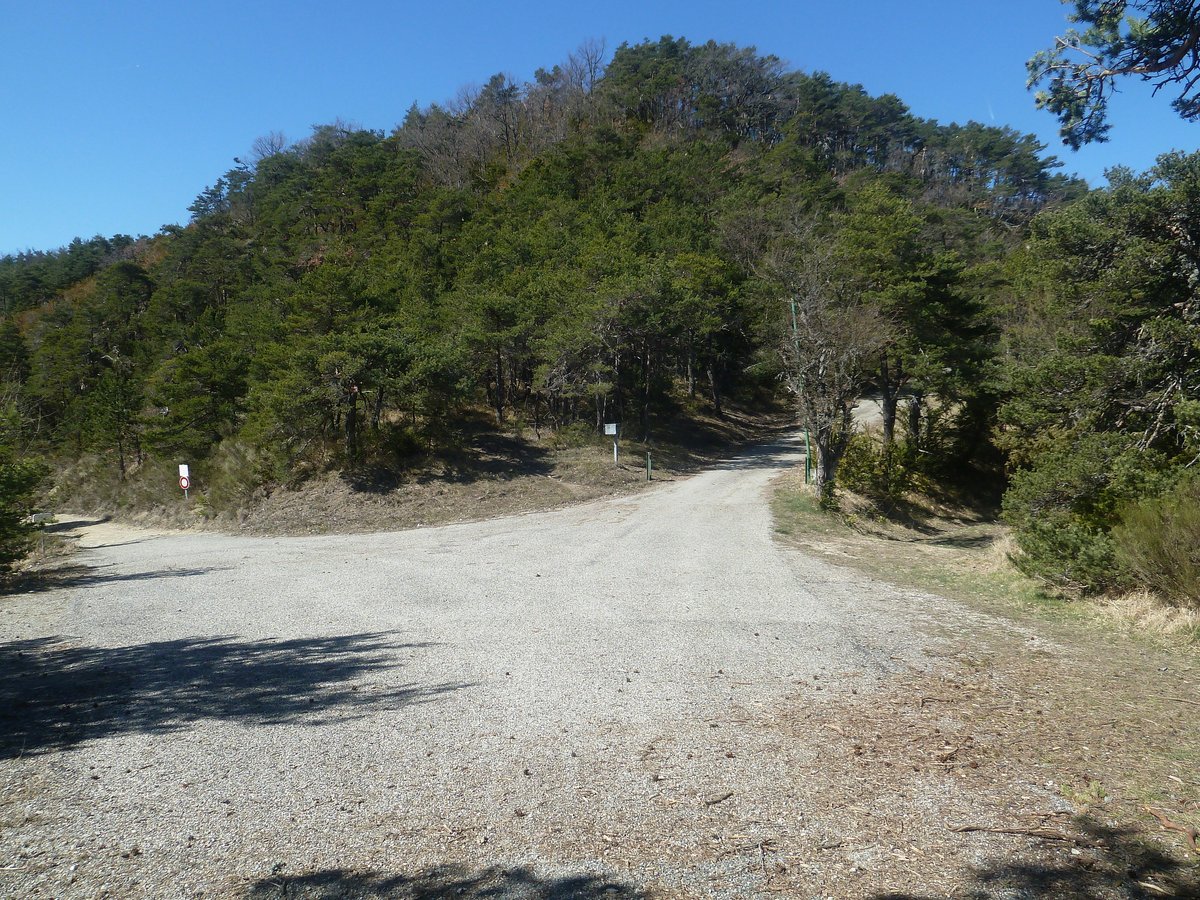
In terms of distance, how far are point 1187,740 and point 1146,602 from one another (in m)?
3.94

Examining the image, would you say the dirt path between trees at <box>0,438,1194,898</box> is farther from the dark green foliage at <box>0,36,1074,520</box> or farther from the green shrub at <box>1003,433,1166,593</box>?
the dark green foliage at <box>0,36,1074,520</box>

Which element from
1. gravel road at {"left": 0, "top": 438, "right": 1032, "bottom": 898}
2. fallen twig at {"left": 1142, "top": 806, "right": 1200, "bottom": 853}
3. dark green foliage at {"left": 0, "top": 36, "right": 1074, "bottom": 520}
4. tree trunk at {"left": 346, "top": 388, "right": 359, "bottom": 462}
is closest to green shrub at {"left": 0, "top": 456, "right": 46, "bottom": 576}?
gravel road at {"left": 0, "top": 438, "right": 1032, "bottom": 898}

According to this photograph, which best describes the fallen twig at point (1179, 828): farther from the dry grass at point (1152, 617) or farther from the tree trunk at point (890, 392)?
the tree trunk at point (890, 392)

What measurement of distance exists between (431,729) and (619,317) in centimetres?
2526

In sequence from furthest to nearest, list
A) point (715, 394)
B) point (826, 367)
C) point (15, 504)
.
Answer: point (715, 394) < point (826, 367) < point (15, 504)

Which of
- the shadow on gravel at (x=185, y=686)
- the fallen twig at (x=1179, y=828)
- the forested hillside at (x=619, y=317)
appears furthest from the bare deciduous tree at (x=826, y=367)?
the fallen twig at (x=1179, y=828)

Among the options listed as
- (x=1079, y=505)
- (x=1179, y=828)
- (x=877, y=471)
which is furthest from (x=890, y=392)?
(x=1179, y=828)

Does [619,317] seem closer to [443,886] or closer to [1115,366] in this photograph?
[1115,366]

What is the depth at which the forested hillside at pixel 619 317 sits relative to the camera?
10945 mm

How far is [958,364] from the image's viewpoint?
24781mm

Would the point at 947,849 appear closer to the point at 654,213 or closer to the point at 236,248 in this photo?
the point at 654,213

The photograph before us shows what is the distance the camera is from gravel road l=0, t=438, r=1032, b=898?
362cm

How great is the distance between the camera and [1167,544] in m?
7.54

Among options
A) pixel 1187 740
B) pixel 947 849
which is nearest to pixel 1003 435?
pixel 1187 740
